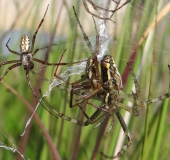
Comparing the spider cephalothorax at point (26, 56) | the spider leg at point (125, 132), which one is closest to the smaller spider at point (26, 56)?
the spider cephalothorax at point (26, 56)

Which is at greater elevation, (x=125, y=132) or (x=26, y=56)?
(x=26, y=56)

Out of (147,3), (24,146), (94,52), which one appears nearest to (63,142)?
(24,146)

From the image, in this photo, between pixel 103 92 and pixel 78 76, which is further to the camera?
pixel 78 76

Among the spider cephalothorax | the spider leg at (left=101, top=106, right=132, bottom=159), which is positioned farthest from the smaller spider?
the spider leg at (left=101, top=106, right=132, bottom=159)

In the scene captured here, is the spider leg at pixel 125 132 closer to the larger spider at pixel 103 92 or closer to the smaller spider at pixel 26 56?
the larger spider at pixel 103 92

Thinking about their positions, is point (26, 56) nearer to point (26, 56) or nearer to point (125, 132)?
point (26, 56)

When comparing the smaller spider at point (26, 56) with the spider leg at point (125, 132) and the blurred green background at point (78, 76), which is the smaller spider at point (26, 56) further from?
the spider leg at point (125, 132)

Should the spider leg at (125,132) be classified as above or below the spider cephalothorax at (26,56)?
below

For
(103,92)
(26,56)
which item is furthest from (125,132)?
(26,56)

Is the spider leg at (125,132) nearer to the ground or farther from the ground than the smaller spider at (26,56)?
nearer to the ground

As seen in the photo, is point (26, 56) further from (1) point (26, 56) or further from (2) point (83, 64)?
(2) point (83, 64)
